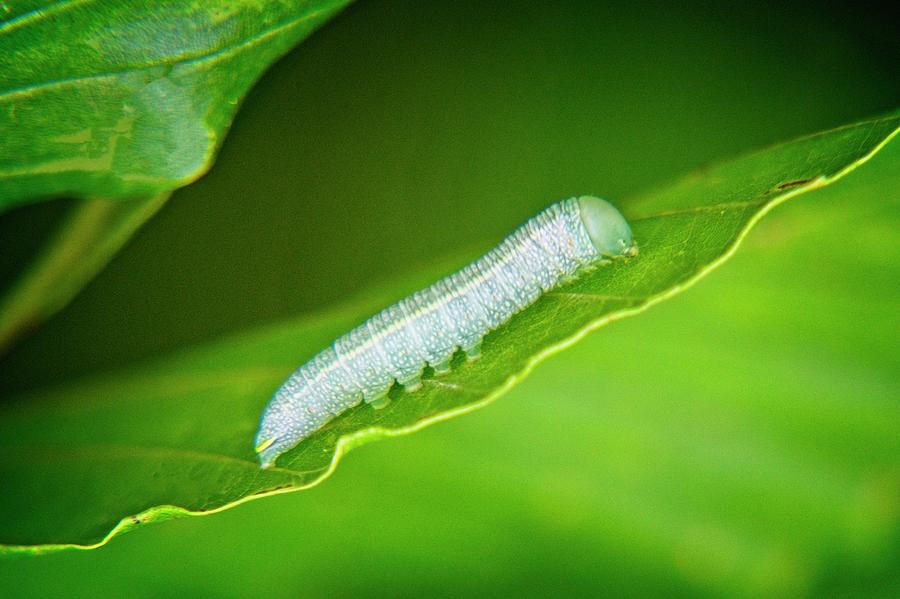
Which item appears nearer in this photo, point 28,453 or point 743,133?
point 28,453

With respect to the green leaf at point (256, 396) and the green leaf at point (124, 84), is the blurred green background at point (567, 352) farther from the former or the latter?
the green leaf at point (124, 84)

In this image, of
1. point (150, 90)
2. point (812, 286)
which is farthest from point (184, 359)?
point (812, 286)

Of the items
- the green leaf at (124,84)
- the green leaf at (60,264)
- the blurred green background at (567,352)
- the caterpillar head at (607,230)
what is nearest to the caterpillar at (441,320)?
the caterpillar head at (607,230)

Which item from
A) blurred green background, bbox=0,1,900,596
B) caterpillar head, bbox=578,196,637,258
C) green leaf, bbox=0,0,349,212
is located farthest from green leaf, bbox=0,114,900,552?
green leaf, bbox=0,0,349,212

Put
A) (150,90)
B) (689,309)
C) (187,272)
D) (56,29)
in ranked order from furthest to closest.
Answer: (187,272) < (689,309) < (150,90) < (56,29)

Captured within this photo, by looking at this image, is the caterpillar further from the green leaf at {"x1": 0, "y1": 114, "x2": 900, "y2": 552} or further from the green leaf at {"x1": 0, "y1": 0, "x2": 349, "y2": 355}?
the green leaf at {"x1": 0, "y1": 0, "x2": 349, "y2": 355}

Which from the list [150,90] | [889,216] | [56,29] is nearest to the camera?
[56,29]

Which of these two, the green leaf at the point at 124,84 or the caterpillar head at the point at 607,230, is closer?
the green leaf at the point at 124,84

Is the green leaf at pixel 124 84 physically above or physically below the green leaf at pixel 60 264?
above

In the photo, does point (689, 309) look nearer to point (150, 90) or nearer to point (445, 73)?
point (445, 73)
